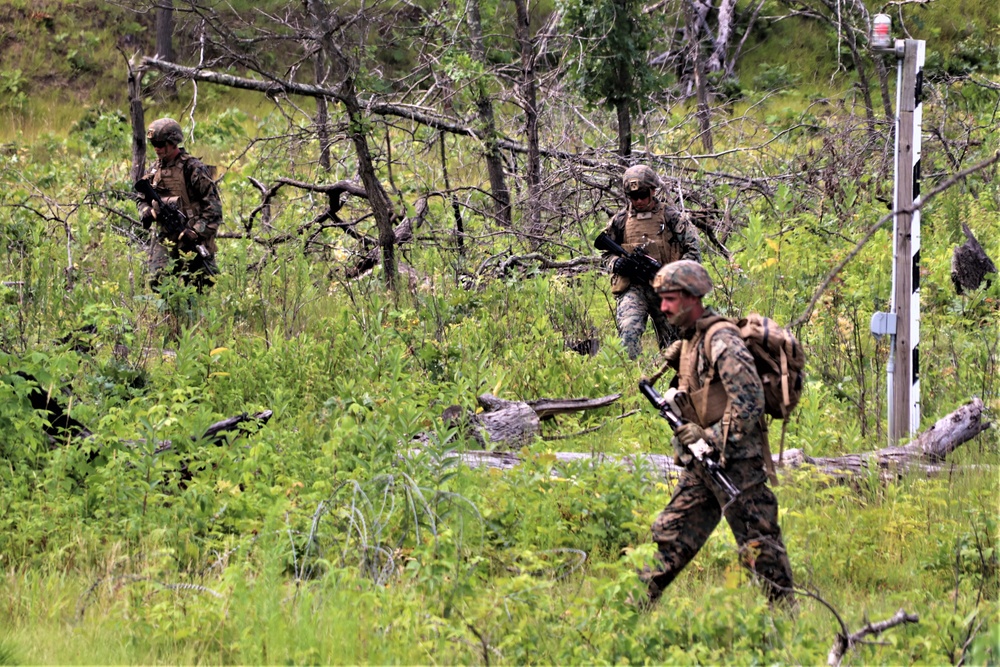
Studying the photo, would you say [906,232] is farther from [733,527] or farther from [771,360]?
[733,527]

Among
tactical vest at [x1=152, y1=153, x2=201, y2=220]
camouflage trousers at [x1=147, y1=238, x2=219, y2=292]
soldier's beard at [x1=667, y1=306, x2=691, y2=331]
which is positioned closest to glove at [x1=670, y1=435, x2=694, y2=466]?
soldier's beard at [x1=667, y1=306, x2=691, y2=331]

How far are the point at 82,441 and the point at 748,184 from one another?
833cm

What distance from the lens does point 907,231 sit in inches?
251

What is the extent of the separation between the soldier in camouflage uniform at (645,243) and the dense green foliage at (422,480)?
0.39 meters

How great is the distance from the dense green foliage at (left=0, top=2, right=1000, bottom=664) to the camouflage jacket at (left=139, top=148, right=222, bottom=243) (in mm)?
580

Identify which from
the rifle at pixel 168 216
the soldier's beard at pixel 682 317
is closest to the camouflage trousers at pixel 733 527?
the soldier's beard at pixel 682 317

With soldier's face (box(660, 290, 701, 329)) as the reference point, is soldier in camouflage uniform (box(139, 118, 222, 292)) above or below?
above

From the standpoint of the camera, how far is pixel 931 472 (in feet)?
20.6

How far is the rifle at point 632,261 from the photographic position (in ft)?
27.5

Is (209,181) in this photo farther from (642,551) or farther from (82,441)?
(642,551)

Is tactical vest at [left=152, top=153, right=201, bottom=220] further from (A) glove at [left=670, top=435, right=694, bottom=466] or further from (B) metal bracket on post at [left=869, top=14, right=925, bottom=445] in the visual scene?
(A) glove at [left=670, top=435, right=694, bottom=466]

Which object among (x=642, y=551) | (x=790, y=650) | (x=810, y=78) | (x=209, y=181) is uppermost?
(x=810, y=78)

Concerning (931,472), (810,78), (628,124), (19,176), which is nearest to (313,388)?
(931,472)

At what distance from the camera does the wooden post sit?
6.36 metres
